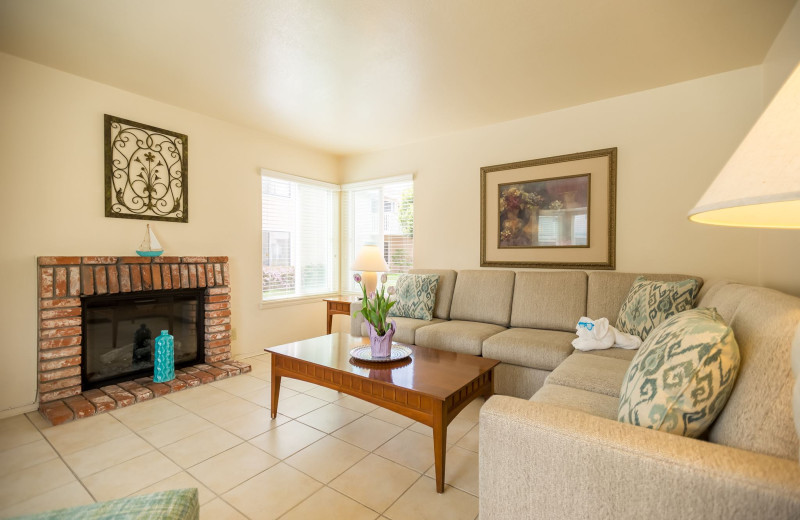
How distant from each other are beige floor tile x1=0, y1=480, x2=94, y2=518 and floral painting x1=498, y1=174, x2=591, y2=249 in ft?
11.3

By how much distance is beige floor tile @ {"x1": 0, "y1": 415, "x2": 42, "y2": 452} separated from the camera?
7.09ft

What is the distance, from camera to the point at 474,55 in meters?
2.42

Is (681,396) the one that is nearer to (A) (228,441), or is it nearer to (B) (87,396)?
(A) (228,441)

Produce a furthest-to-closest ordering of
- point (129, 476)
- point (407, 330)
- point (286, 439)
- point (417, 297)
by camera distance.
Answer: point (417, 297)
point (407, 330)
point (286, 439)
point (129, 476)

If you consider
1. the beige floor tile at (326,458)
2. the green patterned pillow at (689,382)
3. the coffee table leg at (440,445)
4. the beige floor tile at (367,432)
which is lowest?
the beige floor tile at (367,432)

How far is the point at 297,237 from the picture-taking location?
4.52 metres

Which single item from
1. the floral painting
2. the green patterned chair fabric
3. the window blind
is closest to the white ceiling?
the floral painting

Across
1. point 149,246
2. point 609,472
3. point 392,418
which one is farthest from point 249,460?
point 149,246

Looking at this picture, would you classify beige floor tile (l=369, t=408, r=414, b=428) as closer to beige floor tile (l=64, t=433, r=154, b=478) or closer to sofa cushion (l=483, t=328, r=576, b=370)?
sofa cushion (l=483, t=328, r=576, b=370)

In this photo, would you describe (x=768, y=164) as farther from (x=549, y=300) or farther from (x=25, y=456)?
(x=25, y=456)

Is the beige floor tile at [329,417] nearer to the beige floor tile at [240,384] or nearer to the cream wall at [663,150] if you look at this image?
the beige floor tile at [240,384]

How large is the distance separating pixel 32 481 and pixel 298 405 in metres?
1.39

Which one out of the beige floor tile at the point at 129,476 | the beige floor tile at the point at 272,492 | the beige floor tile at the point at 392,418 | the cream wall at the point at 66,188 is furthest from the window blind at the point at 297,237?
the beige floor tile at the point at 272,492

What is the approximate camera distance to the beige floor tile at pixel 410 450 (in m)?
1.99
